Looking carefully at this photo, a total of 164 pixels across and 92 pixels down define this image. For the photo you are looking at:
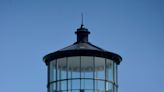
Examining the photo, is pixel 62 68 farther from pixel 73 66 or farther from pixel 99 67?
pixel 99 67

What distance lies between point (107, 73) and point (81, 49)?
5.29ft

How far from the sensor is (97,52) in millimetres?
41156

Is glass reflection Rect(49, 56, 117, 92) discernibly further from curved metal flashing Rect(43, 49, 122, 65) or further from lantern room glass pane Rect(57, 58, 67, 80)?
curved metal flashing Rect(43, 49, 122, 65)

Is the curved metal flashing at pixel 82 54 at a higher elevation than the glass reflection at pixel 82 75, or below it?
higher

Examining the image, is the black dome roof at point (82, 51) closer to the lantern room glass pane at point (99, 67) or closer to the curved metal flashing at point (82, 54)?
the curved metal flashing at point (82, 54)

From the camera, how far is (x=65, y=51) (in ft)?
135

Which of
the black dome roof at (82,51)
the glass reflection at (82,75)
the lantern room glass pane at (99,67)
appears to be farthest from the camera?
the lantern room glass pane at (99,67)

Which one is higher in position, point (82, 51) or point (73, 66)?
point (82, 51)

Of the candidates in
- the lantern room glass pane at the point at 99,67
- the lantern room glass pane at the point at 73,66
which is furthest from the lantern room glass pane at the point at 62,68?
the lantern room glass pane at the point at 99,67

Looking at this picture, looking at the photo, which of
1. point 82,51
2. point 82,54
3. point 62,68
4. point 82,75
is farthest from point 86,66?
point 62,68

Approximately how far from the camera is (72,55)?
41.1 m

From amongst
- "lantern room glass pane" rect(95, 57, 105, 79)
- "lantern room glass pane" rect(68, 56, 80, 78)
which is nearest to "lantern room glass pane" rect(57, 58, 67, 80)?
"lantern room glass pane" rect(68, 56, 80, 78)

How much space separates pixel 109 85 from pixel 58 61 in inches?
95.3

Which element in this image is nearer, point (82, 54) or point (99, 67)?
point (82, 54)
